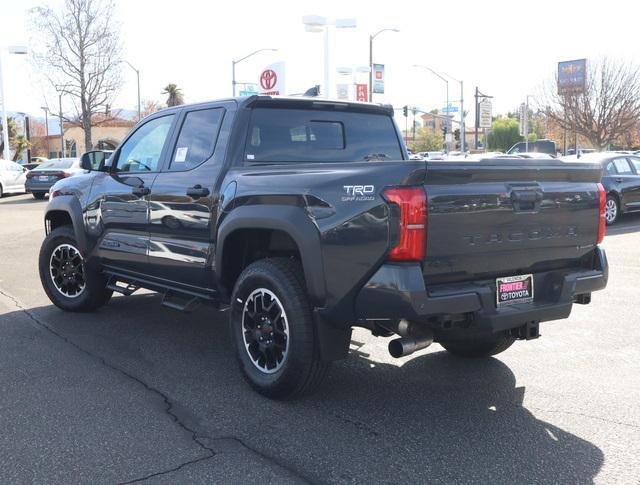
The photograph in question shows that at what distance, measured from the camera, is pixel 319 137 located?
5.35m

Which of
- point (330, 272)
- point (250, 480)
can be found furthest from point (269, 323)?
point (250, 480)

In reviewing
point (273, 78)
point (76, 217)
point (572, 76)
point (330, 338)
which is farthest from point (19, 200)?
point (572, 76)

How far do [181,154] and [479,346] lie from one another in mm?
2736

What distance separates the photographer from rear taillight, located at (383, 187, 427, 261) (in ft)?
11.7

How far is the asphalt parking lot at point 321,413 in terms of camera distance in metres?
3.45

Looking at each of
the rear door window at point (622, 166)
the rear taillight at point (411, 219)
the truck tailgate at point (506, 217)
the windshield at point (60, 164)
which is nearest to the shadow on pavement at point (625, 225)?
the rear door window at point (622, 166)

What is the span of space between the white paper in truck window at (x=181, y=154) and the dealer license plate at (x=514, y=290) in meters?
2.70

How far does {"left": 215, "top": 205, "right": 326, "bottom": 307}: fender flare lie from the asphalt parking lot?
829 mm

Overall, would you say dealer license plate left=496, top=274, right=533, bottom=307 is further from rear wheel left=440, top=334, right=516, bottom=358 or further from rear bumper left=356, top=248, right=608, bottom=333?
rear wheel left=440, top=334, right=516, bottom=358

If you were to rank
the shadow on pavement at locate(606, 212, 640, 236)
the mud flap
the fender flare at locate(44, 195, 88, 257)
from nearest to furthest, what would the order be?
1. the mud flap
2. the fender flare at locate(44, 195, 88, 257)
3. the shadow on pavement at locate(606, 212, 640, 236)

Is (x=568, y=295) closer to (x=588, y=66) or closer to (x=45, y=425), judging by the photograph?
(x=45, y=425)

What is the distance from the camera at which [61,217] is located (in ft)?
23.8

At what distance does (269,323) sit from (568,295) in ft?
6.09

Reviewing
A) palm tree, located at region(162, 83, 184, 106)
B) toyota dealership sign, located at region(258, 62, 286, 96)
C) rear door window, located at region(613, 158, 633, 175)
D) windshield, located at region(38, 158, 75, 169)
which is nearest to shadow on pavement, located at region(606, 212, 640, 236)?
rear door window, located at region(613, 158, 633, 175)
